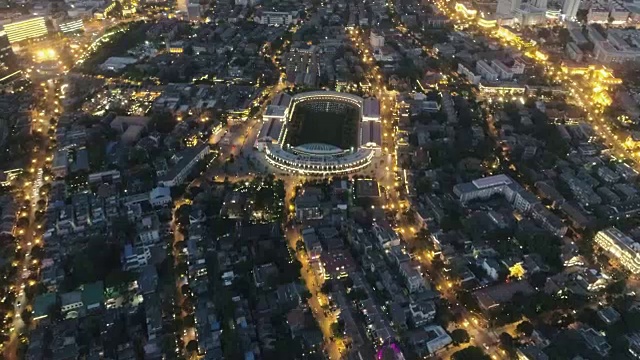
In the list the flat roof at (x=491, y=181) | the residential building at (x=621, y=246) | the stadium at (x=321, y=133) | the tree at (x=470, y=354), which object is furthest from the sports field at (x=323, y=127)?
the tree at (x=470, y=354)

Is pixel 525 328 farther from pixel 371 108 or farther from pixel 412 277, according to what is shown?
pixel 371 108

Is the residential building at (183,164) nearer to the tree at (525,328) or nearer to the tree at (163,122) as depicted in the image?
the tree at (163,122)

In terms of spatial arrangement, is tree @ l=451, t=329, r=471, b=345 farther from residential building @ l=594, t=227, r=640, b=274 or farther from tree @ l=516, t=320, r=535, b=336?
residential building @ l=594, t=227, r=640, b=274

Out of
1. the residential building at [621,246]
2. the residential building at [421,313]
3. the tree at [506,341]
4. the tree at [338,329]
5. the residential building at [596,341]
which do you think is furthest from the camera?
the residential building at [621,246]

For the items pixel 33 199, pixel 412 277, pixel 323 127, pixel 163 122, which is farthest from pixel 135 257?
pixel 323 127

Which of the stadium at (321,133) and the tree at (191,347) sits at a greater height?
the stadium at (321,133)

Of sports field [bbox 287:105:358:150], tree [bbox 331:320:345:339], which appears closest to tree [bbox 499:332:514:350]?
tree [bbox 331:320:345:339]
